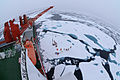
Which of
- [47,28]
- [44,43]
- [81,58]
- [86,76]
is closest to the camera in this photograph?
[86,76]

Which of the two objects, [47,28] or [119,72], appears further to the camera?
[47,28]

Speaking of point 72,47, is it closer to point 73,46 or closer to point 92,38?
point 73,46

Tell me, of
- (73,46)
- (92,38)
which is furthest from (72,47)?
(92,38)

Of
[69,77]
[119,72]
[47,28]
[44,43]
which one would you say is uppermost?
[47,28]

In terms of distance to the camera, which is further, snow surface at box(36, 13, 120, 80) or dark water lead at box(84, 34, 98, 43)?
dark water lead at box(84, 34, 98, 43)

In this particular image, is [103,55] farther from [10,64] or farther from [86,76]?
[10,64]

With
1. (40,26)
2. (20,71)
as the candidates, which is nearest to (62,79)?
(20,71)

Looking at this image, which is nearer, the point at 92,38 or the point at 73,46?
the point at 73,46

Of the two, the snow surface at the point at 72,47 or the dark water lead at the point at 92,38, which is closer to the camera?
the snow surface at the point at 72,47

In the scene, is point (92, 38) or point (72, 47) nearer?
point (72, 47)

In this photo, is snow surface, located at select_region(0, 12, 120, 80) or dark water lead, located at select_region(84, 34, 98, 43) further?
dark water lead, located at select_region(84, 34, 98, 43)

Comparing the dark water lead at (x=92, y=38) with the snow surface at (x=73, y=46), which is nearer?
the snow surface at (x=73, y=46)
